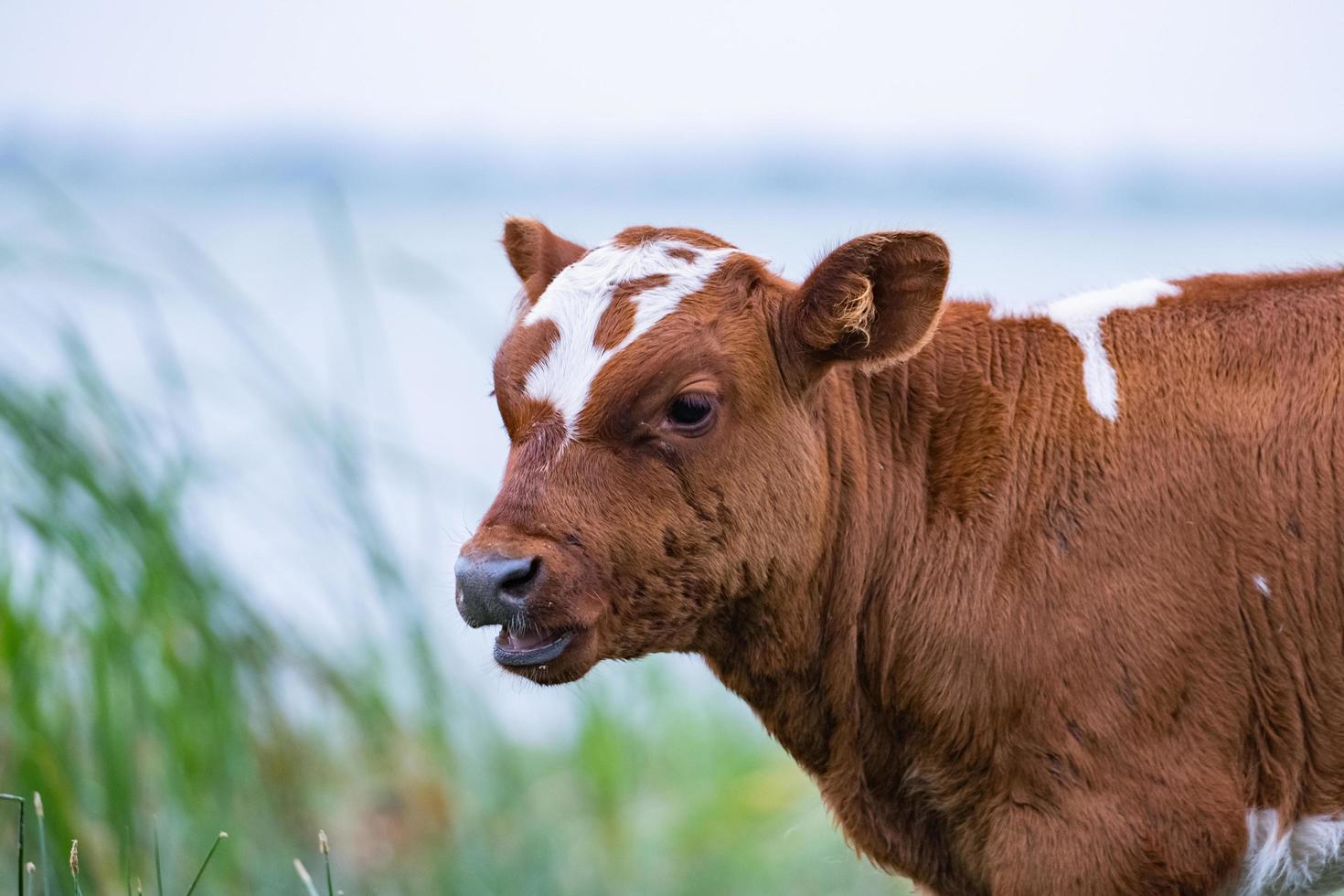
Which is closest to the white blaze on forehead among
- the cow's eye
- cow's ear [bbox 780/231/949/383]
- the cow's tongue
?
the cow's eye

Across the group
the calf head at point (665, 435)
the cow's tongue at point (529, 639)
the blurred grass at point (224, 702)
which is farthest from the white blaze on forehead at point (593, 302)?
the blurred grass at point (224, 702)

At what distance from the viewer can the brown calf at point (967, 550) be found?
4.24 metres

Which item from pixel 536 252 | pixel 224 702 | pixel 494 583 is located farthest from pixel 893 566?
pixel 224 702

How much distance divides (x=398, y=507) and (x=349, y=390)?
16.0 ft

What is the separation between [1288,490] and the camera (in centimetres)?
436

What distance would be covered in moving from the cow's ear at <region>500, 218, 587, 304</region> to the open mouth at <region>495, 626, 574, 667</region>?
1256 mm

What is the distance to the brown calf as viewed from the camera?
13.9 ft

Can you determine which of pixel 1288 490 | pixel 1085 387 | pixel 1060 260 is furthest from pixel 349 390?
pixel 1060 260

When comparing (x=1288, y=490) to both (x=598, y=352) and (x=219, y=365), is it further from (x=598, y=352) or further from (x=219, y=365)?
(x=219, y=365)

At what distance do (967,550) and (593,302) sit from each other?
1.31m

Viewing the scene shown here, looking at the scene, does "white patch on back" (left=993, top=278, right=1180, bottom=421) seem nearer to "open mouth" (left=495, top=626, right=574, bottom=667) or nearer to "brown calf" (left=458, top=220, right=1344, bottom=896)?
"brown calf" (left=458, top=220, right=1344, bottom=896)

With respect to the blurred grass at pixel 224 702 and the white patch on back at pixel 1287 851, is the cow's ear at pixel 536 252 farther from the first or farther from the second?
the white patch on back at pixel 1287 851

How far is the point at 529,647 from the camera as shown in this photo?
417 centimetres

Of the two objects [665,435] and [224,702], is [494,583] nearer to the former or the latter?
[665,435]
